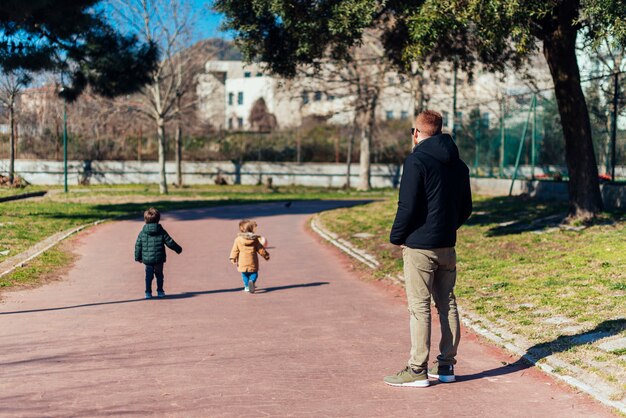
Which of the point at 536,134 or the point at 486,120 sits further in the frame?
the point at 486,120

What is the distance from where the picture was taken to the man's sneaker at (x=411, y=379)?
6.52 m

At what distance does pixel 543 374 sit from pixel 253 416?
2.63 m

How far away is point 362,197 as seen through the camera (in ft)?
121

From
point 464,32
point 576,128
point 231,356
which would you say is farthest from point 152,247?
point 464,32

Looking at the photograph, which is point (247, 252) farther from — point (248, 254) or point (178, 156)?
point (178, 156)

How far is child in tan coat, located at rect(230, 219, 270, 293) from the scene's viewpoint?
38.2ft

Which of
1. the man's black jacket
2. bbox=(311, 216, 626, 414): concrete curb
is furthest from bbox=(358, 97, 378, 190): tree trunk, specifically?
the man's black jacket

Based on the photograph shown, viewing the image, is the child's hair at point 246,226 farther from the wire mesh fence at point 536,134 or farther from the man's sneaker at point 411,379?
the wire mesh fence at point 536,134

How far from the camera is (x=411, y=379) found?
6.53 metres

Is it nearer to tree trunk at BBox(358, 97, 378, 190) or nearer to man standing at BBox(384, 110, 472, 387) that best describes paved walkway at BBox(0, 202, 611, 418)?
man standing at BBox(384, 110, 472, 387)

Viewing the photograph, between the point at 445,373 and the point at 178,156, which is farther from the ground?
the point at 178,156

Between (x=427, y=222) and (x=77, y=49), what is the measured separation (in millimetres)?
18346

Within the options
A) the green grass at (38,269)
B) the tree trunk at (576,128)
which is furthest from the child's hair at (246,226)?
the tree trunk at (576,128)

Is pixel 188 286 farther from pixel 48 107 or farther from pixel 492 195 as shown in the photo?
pixel 48 107
